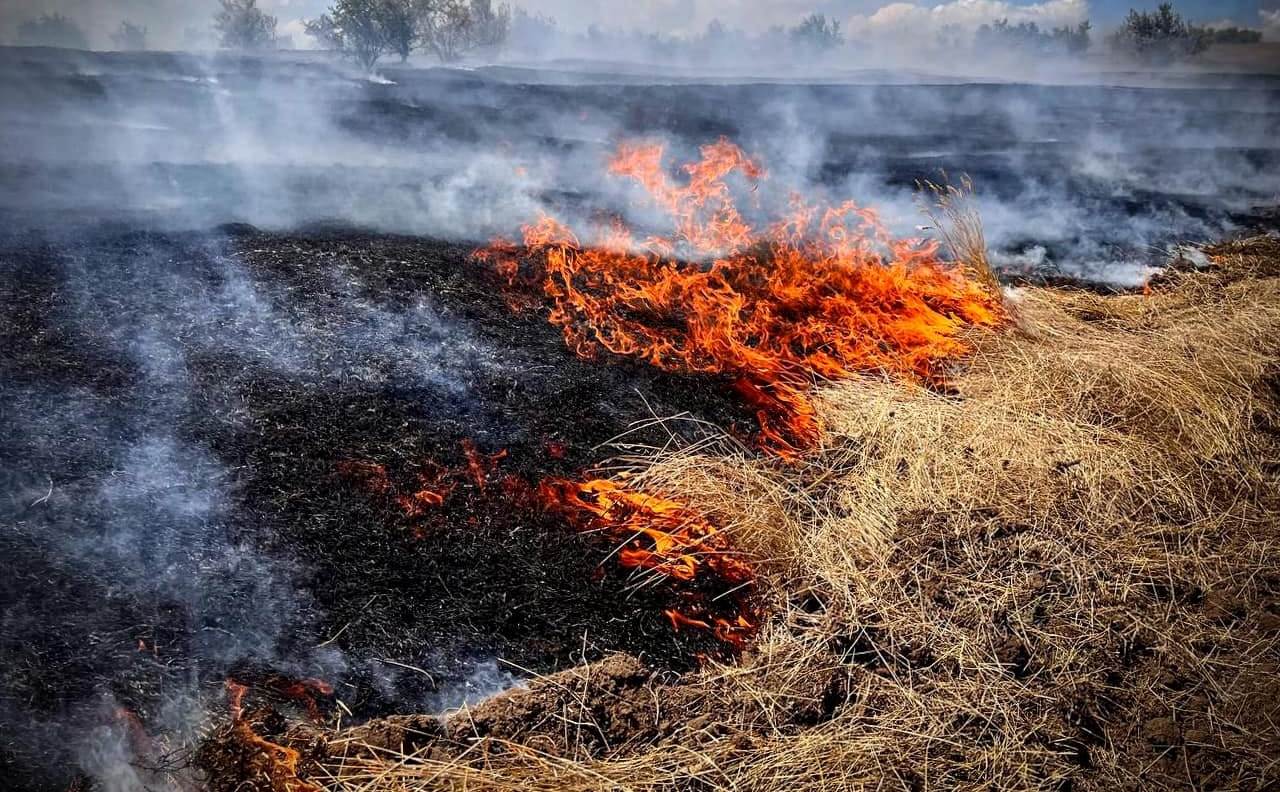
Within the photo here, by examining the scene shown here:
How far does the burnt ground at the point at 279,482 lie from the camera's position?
9.28 ft

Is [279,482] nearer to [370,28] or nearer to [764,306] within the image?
[764,306]

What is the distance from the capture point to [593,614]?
3219mm

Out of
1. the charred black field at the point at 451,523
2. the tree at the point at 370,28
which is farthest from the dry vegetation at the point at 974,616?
the tree at the point at 370,28

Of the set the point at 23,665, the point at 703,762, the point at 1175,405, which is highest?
the point at 1175,405

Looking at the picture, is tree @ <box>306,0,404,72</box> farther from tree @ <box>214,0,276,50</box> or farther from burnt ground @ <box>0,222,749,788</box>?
burnt ground @ <box>0,222,749,788</box>

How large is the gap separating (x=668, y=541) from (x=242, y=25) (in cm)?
4870

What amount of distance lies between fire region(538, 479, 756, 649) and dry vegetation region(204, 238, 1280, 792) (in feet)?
0.35

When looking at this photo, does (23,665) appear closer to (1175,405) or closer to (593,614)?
(593,614)

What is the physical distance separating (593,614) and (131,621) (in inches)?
68.4

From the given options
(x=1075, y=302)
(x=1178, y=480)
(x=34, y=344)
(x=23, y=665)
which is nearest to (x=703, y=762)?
(x=23, y=665)

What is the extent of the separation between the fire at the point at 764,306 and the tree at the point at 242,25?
44095 millimetres

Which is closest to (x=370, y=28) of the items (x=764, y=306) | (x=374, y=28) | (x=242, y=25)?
(x=374, y=28)

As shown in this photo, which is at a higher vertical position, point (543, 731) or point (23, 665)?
point (23, 665)

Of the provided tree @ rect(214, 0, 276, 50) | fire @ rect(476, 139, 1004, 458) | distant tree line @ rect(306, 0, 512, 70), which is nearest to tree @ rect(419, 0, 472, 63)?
distant tree line @ rect(306, 0, 512, 70)
